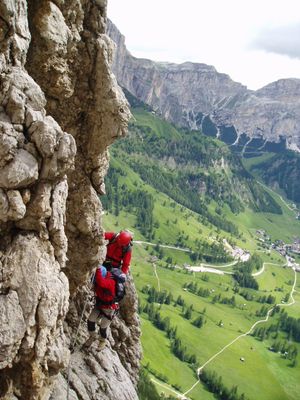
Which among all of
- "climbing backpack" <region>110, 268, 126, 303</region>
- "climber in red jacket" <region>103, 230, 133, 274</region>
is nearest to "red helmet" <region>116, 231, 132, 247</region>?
"climber in red jacket" <region>103, 230, 133, 274</region>

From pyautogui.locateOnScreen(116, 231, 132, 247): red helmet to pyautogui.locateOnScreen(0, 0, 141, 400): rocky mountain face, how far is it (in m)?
0.99

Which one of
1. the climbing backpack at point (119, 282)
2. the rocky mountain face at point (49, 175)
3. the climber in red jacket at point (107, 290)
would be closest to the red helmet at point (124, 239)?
the rocky mountain face at point (49, 175)

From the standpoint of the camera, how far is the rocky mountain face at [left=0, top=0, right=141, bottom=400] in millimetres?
14586

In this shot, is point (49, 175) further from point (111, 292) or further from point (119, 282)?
point (111, 292)

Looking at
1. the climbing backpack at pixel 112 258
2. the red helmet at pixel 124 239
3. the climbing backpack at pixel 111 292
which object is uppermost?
the red helmet at pixel 124 239

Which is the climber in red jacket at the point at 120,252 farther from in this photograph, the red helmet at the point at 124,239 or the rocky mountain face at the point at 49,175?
the rocky mountain face at the point at 49,175

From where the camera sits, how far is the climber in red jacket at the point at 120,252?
23797 mm

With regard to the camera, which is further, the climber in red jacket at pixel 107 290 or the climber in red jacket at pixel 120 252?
the climber in red jacket at pixel 120 252

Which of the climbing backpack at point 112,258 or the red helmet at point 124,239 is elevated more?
the red helmet at point 124,239

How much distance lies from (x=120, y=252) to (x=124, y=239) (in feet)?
2.86

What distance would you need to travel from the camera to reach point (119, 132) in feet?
71.1

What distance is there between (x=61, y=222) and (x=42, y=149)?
3048 mm

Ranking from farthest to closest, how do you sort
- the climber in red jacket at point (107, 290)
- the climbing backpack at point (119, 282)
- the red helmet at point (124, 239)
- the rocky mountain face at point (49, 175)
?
the red helmet at point (124, 239)
the climber in red jacket at point (107, 290)
the climbing backpack at point (119, 282)
the rocky mountain face at point (49, 175)

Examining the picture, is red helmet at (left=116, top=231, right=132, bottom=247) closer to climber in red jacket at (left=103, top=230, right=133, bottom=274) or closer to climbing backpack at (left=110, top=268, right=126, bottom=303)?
climber in red jacket at (left=103, top=230, right=133, bottom=274)
